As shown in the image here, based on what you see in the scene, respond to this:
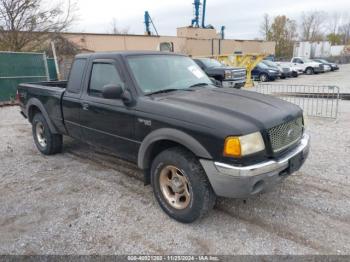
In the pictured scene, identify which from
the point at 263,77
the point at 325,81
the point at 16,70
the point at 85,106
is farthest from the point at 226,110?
the point at 325,81

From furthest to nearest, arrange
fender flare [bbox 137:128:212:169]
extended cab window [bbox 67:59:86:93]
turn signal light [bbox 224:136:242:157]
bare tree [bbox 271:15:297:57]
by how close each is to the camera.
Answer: bare tree [bbox 271:15:297:57] < extended cab window [bbox 67:59:86:93] < fender flare [bbox 137:128:212:169] < turn signal light [bbox 224:136:242:157]

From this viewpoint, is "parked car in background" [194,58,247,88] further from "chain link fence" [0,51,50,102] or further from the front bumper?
the front bumper

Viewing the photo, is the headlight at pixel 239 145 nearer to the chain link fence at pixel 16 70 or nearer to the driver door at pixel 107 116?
the driver door at pixel 107 116

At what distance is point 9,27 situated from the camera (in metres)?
14.9

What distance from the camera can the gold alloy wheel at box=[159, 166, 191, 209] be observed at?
317 centimetres

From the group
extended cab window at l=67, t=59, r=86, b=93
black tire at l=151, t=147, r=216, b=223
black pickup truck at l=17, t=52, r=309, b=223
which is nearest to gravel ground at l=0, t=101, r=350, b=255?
black tire at l=151, t=147, r=216, b=223

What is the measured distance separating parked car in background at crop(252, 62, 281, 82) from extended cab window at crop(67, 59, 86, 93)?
1810 centimetres

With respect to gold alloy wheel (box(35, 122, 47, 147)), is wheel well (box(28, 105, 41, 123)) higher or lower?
higher

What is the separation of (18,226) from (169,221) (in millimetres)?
1717

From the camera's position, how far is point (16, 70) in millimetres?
12195

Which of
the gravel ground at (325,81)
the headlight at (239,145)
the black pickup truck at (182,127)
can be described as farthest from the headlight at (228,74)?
the headlight at (239,145)

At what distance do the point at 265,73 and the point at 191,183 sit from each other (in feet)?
63.4

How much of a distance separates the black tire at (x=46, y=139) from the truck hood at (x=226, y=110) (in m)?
2.84

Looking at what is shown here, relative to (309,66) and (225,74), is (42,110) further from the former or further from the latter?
(309,66)
